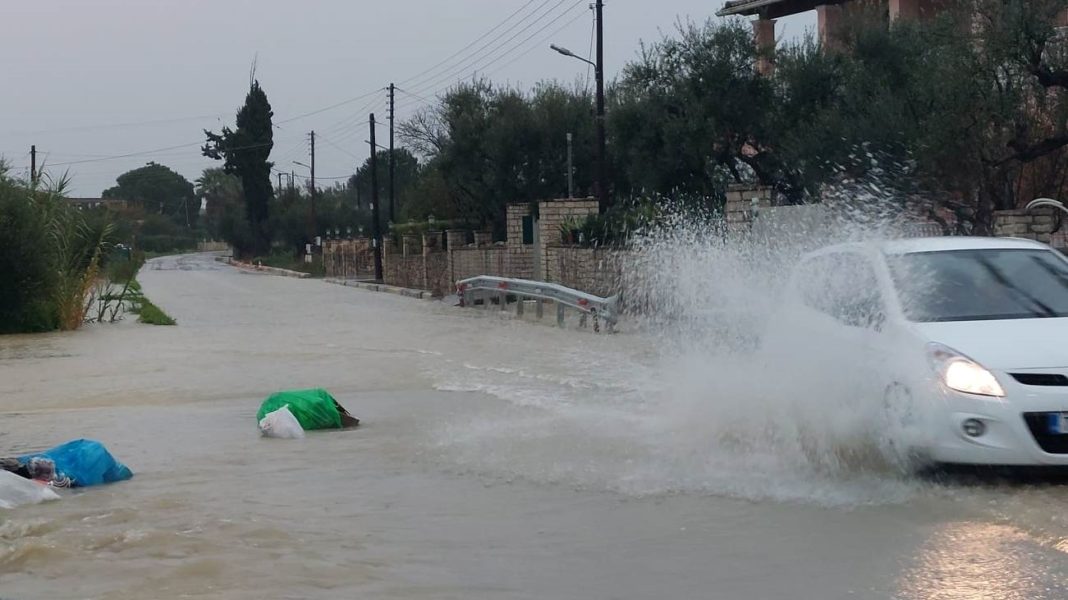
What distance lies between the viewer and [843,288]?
901cm

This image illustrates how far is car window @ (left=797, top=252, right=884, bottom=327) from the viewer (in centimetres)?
852

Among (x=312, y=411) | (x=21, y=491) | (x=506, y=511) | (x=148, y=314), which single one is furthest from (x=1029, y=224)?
(x=148, y=314)

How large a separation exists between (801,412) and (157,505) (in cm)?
415

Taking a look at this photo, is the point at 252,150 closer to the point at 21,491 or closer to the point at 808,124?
the point at 808,124

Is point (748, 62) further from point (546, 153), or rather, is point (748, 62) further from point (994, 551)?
point (994, 551)

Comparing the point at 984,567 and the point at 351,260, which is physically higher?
the point at 351,260

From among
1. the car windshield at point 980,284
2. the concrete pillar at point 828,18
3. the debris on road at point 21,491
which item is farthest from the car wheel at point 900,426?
the concrete pillar at point 828,18

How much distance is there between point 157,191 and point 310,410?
163986mm

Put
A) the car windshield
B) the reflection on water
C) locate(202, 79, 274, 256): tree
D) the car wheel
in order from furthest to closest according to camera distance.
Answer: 1. locate(202, 79, 274, 256): tree
2. the car windshield
3. the car wheel
4. the reflection on water

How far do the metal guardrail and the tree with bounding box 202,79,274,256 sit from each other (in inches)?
2734

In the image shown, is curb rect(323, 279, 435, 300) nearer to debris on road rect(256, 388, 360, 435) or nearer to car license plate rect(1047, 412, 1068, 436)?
debris on road rect(256, 388, 360, 435)

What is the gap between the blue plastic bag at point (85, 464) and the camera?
8.61 m

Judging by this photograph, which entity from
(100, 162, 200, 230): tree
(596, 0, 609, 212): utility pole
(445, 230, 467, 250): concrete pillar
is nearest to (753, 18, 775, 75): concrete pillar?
(596, 0, 609, 212): utility pole

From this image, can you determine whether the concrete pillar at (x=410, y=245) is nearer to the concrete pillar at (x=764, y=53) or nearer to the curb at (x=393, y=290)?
the curb at (x=393, y=290)
